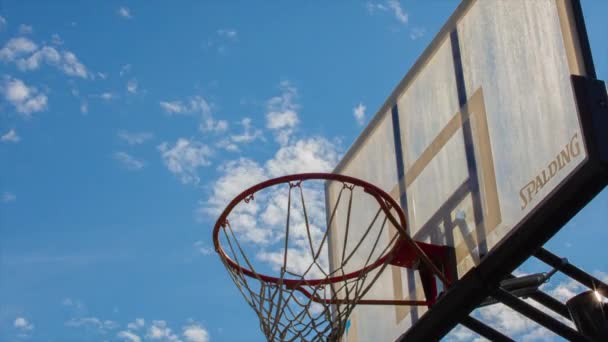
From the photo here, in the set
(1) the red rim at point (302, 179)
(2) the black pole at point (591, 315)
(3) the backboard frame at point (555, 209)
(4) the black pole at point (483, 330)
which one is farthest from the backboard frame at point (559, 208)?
(2) the black pole at point (591, 315)

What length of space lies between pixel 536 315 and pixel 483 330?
0.47 m

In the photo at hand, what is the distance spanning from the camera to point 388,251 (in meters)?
5.09

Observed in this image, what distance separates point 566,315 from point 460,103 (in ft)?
4.57

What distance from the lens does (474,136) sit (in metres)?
4.72

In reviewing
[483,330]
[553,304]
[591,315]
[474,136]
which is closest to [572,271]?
[553,304]

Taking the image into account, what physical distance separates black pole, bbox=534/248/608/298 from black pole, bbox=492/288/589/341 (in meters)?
0.47

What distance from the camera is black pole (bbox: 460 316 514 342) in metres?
4.94

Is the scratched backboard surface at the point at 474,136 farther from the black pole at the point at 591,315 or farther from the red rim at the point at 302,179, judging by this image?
the black pole at the point at 591,315

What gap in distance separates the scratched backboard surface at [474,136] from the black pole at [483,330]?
0.86 feet

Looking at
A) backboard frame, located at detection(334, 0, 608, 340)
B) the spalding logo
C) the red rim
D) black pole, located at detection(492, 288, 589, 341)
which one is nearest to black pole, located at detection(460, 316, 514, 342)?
backboard frame, located at detection(334, 0, 608, 340)

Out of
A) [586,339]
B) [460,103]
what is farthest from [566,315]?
[460,103]

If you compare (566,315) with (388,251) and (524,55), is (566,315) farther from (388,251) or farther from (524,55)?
(524,55)

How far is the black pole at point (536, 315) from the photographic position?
445 centimetres

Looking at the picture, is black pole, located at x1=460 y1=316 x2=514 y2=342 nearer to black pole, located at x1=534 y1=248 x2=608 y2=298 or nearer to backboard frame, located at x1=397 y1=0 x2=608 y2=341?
backboard frame, located at x1=397 y1=0 x2=608 y2=341
